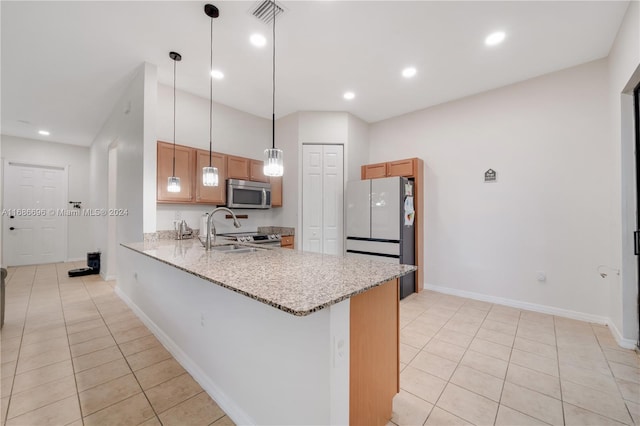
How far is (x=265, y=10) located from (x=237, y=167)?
234cm

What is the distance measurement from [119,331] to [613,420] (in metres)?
3.98

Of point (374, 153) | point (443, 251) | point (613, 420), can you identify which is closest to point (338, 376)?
Result: point (613, 420)

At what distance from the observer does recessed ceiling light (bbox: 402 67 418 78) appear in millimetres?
3072

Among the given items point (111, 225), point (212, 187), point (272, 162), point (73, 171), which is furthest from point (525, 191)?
point (73, 171)

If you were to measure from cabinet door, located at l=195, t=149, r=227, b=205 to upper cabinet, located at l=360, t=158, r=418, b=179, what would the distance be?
2351 millimetres

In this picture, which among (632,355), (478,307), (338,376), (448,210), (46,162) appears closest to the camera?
(338,376)

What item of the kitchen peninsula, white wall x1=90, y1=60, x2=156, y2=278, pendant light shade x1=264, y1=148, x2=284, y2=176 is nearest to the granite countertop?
the kitchen peninsula

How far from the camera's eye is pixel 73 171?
20.5 ft

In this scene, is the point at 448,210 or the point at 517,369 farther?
the point at 448,210

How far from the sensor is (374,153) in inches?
189

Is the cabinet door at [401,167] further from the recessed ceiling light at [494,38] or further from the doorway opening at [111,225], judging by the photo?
the doorway opening at [111,225]

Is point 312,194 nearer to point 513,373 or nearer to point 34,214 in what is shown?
point 513,373

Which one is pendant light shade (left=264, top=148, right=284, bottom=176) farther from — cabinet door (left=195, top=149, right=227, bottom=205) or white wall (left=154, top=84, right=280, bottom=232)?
white wall (left=154, top=84, right=280, bottom=232)

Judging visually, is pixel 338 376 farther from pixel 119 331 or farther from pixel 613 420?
pixel 119 331
